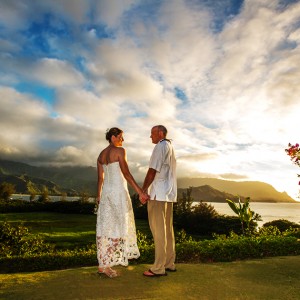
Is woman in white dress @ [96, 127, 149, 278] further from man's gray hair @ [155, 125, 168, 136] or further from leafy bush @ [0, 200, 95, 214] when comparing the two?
leafy bush @ [0, 200, 95, 214]

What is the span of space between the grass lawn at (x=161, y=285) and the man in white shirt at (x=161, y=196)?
292 mm

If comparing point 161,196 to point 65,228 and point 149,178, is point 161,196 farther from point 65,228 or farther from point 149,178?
point 65,228

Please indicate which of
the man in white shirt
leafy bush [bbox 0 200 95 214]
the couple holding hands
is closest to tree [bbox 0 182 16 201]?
leafy bush [bbox 0 200 95 214]

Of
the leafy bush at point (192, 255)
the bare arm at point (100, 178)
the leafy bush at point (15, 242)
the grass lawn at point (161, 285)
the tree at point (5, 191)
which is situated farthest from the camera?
the tree at point (5, 191)

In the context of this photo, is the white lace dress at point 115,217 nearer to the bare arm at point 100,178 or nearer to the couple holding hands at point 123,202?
the couple holding hands at point 123,202

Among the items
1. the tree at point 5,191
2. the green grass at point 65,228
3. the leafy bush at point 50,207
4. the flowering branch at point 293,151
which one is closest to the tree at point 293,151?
the flowering branch at point 293,151

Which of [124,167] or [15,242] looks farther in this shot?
[15,242]

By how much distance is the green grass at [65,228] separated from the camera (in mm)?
24911

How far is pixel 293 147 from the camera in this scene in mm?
9008

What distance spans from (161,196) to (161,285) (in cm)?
144

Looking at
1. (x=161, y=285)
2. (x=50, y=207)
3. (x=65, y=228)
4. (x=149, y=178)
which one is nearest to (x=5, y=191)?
(x=50, y=207)

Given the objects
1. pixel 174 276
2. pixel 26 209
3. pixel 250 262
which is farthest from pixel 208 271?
pixel 26 209

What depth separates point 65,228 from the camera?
107ft

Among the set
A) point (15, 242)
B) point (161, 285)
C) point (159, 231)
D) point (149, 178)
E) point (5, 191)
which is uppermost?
point (5, 191)
